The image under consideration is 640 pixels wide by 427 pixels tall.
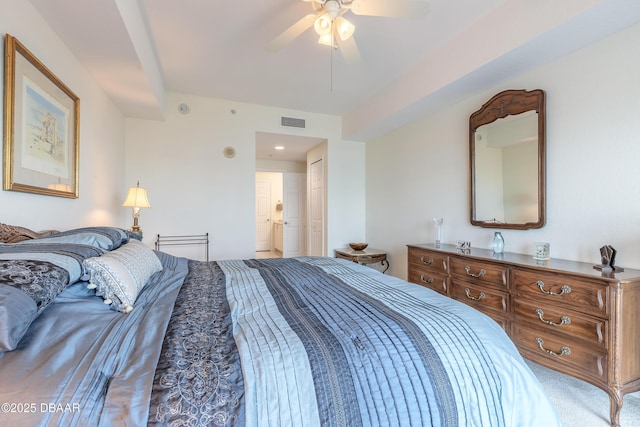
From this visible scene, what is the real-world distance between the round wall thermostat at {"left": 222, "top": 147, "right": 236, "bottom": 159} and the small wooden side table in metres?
2.13

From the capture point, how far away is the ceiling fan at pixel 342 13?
1.76 meters

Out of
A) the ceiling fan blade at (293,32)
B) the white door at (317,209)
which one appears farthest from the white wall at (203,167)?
the ceiling fan blade at (293,32)

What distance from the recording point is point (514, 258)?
2.26 m

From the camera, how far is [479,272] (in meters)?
2.38

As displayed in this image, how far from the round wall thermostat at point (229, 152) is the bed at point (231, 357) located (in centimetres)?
284

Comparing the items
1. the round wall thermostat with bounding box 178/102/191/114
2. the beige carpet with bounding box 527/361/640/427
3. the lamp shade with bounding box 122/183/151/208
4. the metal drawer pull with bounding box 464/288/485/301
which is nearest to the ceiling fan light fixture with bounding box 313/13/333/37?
the metal drawer pull with bounding box 464/288/485/301

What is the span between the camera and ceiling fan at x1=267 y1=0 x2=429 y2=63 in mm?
1763

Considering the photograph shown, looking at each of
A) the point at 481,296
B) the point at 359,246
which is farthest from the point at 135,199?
the point at 481,296

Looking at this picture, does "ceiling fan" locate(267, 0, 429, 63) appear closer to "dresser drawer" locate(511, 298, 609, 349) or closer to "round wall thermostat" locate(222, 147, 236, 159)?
"dresser drawer" locate(511, 298, 609, 349)

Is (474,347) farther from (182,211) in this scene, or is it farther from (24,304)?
(182,211)

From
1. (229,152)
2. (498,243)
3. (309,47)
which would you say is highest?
(309,47)

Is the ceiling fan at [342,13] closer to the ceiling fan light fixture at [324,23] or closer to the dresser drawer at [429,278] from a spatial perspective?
the ceiling fan light fixture at [324,23]

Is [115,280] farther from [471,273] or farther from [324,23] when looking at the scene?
[471,273]

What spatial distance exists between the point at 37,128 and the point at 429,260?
319 centimetres
